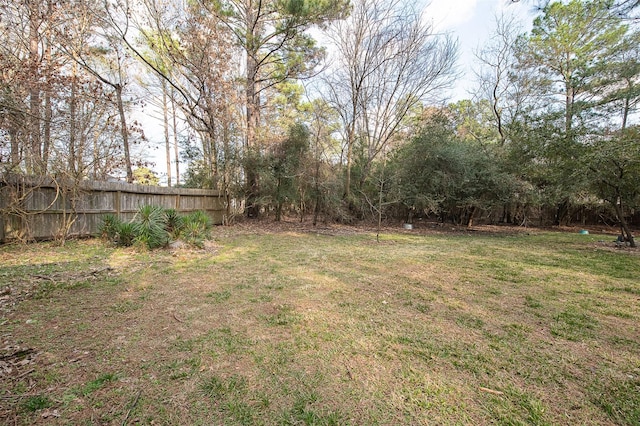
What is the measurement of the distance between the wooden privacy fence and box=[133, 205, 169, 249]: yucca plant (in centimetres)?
141

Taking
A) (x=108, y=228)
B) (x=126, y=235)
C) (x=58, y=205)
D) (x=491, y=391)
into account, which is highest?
(x=58, y=205)

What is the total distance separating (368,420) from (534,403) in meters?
1.00

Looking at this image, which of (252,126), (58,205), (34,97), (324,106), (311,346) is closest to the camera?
(311,346)

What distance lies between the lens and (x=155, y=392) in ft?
5.13

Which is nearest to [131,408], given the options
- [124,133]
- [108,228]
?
[108,228]

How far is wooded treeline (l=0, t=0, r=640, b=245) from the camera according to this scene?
5.14 metres

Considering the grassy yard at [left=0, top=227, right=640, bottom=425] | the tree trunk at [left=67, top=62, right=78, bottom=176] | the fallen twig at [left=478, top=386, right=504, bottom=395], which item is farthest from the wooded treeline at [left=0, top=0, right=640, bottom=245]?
the fallen twig at [left=478, top=386, right=504, bottom=395]

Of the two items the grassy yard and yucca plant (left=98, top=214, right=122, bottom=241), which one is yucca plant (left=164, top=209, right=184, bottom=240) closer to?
yucca plant (left=98, top=214, right=122, bottom=241)

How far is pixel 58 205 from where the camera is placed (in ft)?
18.4

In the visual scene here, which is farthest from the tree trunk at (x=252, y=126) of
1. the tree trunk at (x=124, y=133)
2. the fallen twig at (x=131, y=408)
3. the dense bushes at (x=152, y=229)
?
the fallen twig at (x=131, y=408)

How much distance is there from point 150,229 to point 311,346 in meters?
4.67

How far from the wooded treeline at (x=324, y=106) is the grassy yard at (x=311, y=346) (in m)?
3.17

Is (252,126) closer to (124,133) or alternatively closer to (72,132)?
(124,133)

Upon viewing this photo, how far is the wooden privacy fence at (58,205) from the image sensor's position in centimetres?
484
